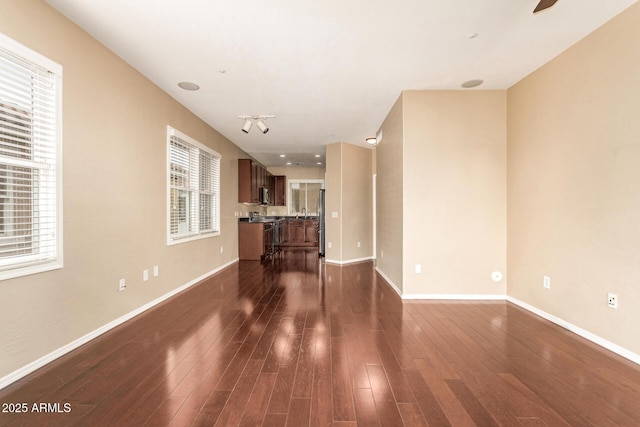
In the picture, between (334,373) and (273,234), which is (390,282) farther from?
(273,234)

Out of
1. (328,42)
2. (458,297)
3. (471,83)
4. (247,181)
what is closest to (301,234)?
(247,181)

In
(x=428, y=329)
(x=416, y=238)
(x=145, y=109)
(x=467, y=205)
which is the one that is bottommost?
(x=428, y=329)

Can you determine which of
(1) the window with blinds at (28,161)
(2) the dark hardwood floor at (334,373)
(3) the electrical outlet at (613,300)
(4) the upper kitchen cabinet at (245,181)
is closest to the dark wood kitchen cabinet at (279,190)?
(4) the upper kitchen cabinet at (245,181)

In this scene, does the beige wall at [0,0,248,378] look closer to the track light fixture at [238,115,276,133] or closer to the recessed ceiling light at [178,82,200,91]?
the recessed ceiling light at [178,82,200,91]

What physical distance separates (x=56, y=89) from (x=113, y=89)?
645 mm

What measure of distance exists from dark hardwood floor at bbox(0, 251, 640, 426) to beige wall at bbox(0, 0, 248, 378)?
0.96ft

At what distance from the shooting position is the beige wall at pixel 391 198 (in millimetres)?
3887

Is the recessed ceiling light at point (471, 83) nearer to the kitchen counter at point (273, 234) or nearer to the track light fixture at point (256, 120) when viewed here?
the track light fixture at point (256, 120)

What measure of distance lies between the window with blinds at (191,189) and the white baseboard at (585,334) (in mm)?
4555

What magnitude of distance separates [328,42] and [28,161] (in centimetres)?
254

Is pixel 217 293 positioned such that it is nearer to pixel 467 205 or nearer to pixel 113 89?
pixel 113 89

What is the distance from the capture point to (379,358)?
214 cm

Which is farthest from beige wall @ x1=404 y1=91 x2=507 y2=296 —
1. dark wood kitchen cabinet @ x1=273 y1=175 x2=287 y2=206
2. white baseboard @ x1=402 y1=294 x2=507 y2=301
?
dark wood kitchen cabinet @ x1=273 y1=175 x2=287 y2=206

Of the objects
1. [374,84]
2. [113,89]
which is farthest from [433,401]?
[113,89]
